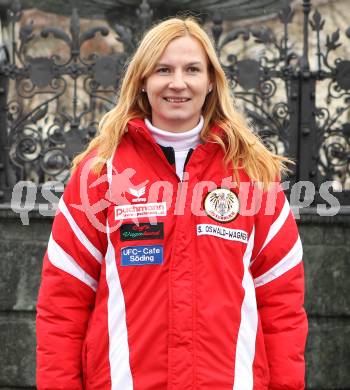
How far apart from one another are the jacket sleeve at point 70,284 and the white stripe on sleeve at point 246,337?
0.48 meters

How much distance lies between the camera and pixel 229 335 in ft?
9.00

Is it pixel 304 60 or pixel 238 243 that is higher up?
pixel 304 60

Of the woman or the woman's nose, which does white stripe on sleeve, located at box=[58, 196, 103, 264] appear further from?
the woman's nose

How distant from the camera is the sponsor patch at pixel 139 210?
281 centimetres

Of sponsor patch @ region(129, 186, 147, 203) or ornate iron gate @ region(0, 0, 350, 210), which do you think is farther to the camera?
ornate iron gate @ region(0, 0, 350, 210)

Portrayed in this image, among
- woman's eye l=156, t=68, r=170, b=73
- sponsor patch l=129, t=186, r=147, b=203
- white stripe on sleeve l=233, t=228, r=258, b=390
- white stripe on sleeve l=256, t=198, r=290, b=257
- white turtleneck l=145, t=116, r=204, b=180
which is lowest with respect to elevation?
white stripe on sleeve l=233, t=228, r=258, b=390

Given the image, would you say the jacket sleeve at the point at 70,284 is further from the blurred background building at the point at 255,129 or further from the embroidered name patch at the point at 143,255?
the blurred background building at the point at 255,129

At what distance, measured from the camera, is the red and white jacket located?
2.71 m

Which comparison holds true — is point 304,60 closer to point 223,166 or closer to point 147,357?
point 223,166

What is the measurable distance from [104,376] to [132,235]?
0.44 metres

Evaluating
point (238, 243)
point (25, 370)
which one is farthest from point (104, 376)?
point (25, 370)

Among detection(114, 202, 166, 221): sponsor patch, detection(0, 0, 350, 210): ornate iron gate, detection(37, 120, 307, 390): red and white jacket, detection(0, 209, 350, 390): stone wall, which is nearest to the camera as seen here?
detection(37, 120, 307, 390): red and white jacket

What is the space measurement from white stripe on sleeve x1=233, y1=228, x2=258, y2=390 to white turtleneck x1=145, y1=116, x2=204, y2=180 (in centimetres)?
36


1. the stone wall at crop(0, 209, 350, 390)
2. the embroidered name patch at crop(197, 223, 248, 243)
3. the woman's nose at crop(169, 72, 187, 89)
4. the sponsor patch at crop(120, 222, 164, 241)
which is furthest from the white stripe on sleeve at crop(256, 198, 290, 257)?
the stone wall at crop(0, 209, 350, 390)
